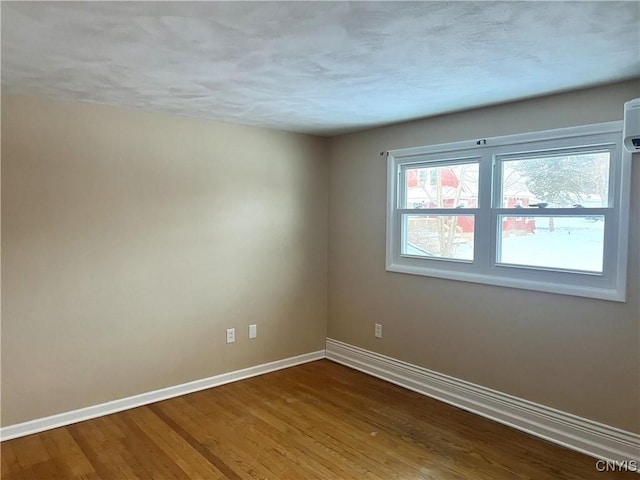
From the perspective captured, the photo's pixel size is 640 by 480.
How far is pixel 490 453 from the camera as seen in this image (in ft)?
9.00

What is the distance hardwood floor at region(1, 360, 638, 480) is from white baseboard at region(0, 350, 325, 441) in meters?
0.07

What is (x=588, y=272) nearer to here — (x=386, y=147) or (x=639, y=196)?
(x=639, y=196)

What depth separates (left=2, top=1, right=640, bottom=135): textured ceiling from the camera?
66.3 inches

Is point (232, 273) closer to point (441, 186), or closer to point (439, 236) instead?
point (439, 236)

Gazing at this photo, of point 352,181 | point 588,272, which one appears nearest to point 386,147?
point 352,181

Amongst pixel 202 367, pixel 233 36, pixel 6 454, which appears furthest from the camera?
pixel 202 367

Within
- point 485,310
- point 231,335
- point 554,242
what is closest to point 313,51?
point 554,242

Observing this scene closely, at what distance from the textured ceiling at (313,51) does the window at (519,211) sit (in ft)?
1.33

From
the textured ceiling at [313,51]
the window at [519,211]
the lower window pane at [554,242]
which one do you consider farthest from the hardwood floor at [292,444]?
the textured ceiling at [313,51]

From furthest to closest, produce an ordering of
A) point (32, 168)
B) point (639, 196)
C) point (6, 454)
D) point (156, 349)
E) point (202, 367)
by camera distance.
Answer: point (202, 367) → point (156, 349) → point (32, 168) → point (6, 454) → point (639, 196)

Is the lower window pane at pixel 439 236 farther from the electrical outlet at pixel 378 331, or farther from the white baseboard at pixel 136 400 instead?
the white baseboard at pixel 136 400

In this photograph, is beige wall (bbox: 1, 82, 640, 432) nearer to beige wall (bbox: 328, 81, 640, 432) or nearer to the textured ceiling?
beige wall (bbox: 328, 81, 640, 432)

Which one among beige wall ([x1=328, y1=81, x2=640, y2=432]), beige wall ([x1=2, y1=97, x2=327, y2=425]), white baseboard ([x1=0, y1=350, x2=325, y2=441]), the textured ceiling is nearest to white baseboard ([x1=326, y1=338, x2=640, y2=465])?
beige wall ([x1=328, y1=81, x2=640, y2=432])

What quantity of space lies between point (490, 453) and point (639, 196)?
1758 mm
